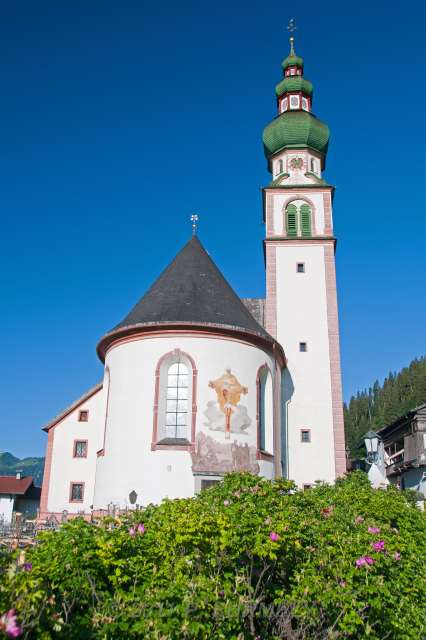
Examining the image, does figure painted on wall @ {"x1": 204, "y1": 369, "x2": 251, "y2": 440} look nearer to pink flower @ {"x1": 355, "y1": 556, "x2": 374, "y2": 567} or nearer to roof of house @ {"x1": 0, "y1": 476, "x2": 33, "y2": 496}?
pink flower @ {"x1": 355, "y1": 556, "x2": 374, "y2": 567}

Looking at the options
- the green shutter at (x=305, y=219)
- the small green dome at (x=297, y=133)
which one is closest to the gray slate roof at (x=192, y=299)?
the green shutter at (x=305, y=219)

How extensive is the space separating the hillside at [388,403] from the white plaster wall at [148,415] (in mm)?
66359

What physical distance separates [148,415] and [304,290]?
1207 centimetres

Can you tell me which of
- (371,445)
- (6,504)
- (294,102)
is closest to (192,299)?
(371,445)

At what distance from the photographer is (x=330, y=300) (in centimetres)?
2797

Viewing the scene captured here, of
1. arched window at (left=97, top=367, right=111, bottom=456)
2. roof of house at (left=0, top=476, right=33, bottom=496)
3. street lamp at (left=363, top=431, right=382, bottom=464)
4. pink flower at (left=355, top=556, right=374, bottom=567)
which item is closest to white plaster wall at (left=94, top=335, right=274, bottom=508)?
arched window at (left=97, top=367, right=111, bottom=456)

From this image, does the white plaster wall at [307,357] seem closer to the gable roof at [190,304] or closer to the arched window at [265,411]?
the arched window at [265,411]

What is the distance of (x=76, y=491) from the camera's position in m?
24.3

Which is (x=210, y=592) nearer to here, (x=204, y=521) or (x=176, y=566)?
(x=176, y=566)

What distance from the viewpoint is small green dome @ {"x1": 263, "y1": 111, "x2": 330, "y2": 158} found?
105ft

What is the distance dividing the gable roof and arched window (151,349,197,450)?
1.36 metres

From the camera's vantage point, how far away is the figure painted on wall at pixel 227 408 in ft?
63.3

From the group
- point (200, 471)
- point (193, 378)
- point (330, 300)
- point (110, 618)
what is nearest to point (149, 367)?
point (193, 378)

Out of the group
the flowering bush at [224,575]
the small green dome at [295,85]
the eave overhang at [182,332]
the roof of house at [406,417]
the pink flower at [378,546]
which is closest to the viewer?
the flowering bush at [224,575]
